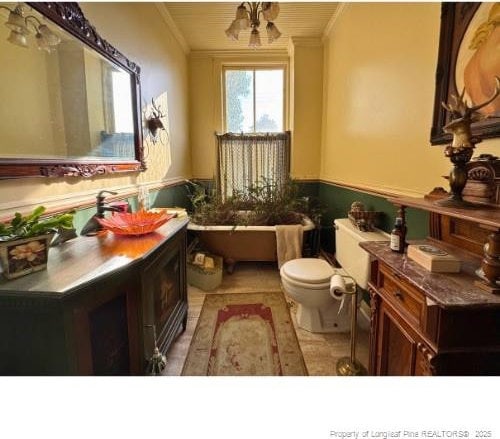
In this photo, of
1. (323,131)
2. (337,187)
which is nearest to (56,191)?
(337,187)

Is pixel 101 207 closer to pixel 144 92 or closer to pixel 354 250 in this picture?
pixel 144 92

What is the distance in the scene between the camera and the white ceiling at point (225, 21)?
2.66m

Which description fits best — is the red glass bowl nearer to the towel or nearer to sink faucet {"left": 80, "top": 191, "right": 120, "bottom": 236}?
sink faucet {"left": 80, "top": 191, "right": 120, "bottom": 236}

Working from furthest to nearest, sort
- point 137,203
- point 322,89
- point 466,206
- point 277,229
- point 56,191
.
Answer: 1. point 322,89
2. point 277,229
3. point 137,203
4. point 56,191
5. point 466,206

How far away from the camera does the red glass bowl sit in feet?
4.35

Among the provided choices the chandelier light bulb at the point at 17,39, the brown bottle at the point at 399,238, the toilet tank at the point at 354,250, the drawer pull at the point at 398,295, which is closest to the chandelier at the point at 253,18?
the chandelier light bulb at the point at 17,39

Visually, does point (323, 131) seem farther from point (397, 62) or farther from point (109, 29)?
point (109, 29)

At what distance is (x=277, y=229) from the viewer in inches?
109

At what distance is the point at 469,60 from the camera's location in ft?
3.69

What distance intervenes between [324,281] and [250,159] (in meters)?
2.41

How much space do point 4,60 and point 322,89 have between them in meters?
3.30

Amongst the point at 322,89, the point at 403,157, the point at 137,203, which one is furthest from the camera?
the point at 322,89

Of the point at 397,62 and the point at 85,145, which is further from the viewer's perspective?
the point at 397,62
